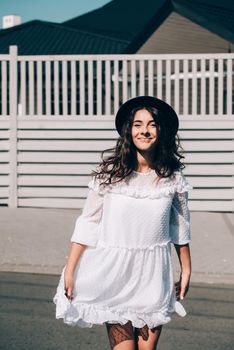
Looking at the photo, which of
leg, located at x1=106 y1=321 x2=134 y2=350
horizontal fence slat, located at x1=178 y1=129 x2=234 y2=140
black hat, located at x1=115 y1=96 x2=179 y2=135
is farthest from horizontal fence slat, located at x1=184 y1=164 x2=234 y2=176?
leg, located at x1=106 y1=321 x2=134 y2=350

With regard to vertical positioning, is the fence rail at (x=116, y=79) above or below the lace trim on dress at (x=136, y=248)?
above

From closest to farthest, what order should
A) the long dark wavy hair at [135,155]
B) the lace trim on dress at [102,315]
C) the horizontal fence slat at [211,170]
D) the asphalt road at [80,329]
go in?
the lace trim on dress at [102,315] → the long dark wavy hair at [135,155] → the asphalt road at [80,329] → the horizontal fence slat at [211,170]

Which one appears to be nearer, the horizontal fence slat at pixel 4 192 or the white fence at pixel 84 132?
the white fence at pixel 84 132

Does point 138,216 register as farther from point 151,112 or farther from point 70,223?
point 70,223

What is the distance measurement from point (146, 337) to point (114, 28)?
23.1 metres

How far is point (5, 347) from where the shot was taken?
536 centimetres

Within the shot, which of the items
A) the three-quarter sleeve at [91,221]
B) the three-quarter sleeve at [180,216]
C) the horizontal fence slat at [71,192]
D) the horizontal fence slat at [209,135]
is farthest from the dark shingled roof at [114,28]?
the three-quarter sleeve at [91,221]

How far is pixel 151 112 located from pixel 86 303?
3.26ft

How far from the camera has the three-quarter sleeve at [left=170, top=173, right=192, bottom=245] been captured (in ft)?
12.7

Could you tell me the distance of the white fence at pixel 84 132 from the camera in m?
11.3

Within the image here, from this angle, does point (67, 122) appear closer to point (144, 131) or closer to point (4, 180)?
point (4, 180)

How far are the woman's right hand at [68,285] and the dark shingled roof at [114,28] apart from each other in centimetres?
1382

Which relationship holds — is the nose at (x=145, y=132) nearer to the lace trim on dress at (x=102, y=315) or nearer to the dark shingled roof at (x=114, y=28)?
the lace trim on dress at (x=102, y=315)

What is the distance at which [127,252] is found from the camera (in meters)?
3.73
